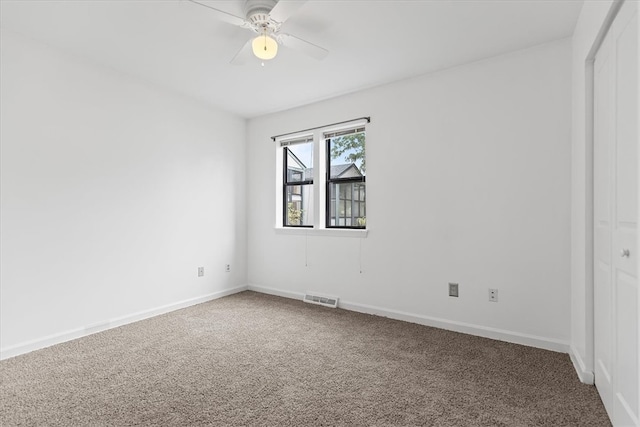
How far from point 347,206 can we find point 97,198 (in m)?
2.54

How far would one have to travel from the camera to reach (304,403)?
197cm

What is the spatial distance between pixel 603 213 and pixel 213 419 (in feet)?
8.00

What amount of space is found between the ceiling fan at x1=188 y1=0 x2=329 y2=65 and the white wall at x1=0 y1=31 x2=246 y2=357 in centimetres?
163

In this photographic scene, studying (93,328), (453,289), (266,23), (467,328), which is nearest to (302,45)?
(266,23)

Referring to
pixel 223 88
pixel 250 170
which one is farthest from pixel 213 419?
pixel 250 170

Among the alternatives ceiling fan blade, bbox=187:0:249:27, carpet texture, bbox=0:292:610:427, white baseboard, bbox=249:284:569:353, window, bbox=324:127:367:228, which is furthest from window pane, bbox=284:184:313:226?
ceiling fan blade, bbox=187:0:249:27

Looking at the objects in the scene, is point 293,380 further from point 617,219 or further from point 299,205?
point 299,205

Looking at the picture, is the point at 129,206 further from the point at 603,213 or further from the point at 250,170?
the point at 603,213

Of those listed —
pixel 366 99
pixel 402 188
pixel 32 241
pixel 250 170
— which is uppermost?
pixel 366 99

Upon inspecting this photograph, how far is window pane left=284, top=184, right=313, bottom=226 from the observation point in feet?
14.4

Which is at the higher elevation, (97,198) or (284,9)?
(284,9)

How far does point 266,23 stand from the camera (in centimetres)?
231

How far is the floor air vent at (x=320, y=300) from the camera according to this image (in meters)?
3.97

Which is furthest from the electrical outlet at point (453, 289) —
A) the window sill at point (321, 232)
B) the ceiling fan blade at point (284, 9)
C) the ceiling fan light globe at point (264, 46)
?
the ceiling fan blade at point (284, 9)
